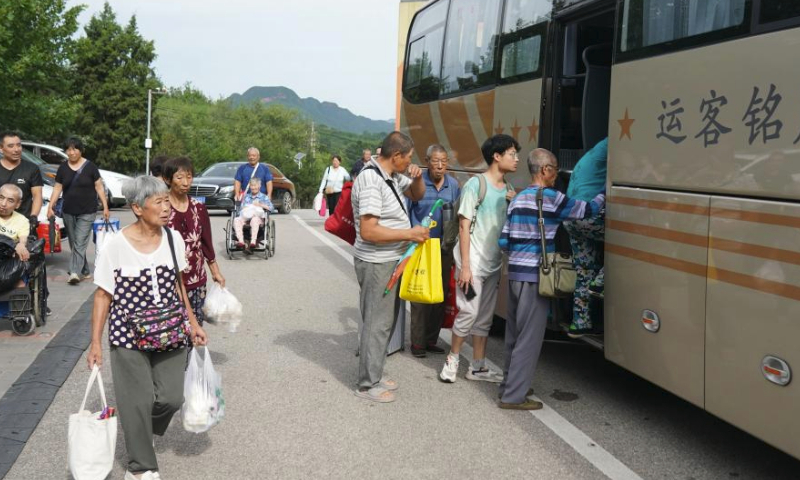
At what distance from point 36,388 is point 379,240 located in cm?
274

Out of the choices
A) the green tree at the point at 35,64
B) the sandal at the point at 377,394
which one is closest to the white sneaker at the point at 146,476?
the sandal at the point at 377,394

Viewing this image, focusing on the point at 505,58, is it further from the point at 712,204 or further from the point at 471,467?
the point at 471,467

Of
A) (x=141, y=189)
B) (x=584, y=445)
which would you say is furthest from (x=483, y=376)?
(x=141, y=189)

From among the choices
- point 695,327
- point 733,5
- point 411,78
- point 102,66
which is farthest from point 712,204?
point 102,66

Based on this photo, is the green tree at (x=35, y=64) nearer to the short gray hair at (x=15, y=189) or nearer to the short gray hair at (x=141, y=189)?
the short gray hair at (x=15, y=189)

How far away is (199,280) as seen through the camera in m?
5.86

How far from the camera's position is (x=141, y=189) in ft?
13.8

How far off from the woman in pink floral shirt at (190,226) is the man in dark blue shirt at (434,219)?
199 centimetres

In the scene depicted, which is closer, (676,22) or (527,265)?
(676,22)

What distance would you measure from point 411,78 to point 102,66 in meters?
56.4

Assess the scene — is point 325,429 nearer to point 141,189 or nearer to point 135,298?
point 135,298

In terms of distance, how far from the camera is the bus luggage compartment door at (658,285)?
447cm

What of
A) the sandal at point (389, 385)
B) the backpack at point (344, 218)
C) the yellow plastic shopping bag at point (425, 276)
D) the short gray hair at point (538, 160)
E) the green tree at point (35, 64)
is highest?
the green tree at point (35, 64)

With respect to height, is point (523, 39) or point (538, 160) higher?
point (523, 39)
